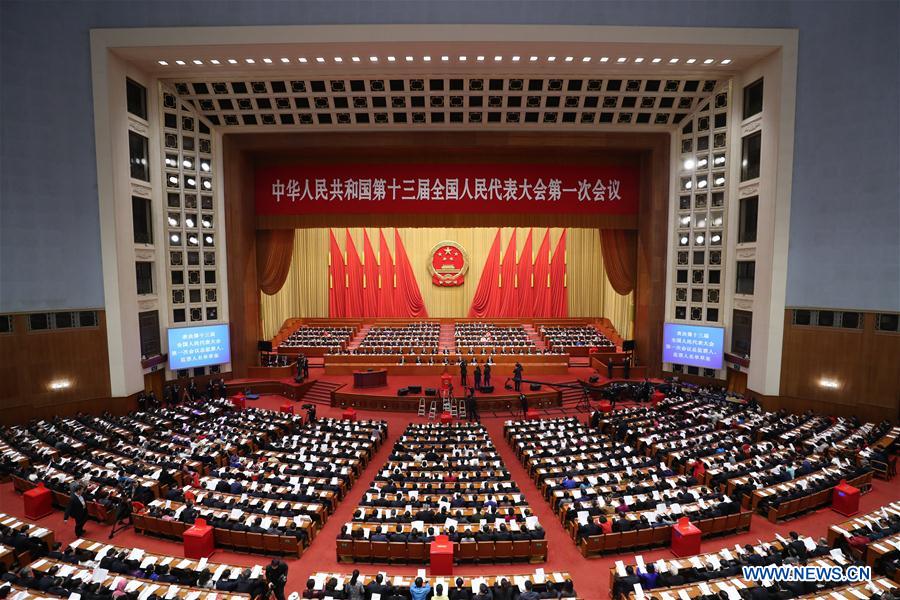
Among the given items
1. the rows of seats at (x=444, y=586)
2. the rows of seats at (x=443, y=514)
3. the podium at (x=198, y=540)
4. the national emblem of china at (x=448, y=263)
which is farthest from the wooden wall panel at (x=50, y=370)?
the national emblem of china at (x=448, y=263)

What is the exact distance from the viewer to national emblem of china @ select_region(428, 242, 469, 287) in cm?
3269

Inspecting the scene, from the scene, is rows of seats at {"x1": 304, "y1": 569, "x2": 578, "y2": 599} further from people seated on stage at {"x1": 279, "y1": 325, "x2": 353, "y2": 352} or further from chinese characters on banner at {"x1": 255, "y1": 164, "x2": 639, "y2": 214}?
people seated on stage at {"x1": 279, "y1": 325, "x2": 353, "y2": 352}

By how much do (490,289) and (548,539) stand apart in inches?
946

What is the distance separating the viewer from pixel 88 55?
53.5ft

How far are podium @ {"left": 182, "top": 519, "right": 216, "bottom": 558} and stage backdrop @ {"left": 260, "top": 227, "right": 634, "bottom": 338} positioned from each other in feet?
79.5

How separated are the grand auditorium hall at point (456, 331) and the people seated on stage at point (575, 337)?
0.35 meters

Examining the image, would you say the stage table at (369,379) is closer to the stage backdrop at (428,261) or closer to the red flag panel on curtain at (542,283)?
the stage backdrop at (428,261)

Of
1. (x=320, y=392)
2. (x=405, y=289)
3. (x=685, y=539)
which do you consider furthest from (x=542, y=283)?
(x=685, y=539)

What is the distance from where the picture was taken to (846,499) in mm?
Result: 9773

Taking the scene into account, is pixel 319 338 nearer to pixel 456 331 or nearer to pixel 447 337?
pixel 447 337

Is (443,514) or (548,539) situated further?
(548,539)

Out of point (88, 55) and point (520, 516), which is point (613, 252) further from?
point (88, 55)

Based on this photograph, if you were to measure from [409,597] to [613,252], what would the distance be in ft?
68.1

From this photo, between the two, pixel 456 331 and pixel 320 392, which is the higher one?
pixel 456 331
